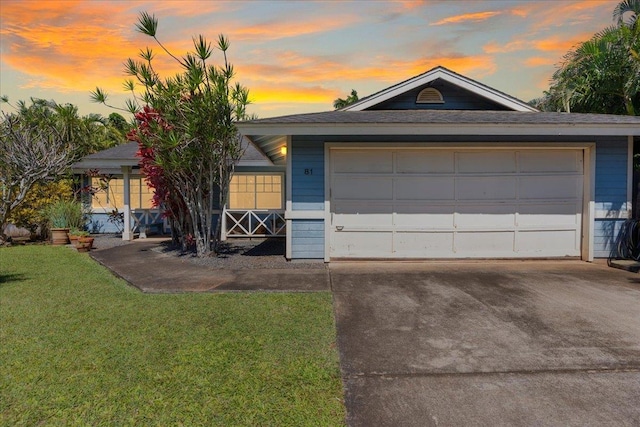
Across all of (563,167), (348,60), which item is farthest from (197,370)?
(348,60)

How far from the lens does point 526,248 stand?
8.12 meters

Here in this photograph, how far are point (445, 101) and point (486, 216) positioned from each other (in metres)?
3.35

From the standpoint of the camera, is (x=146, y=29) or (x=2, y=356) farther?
(x=146, y=29)

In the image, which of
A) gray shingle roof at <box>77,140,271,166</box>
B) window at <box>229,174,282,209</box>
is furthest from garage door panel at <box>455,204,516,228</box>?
window at <box>229,174,282,209</box>

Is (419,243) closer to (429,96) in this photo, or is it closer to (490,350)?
(429,96)

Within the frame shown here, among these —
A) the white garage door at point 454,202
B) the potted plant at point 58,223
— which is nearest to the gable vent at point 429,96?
the white garage door at point 454,202

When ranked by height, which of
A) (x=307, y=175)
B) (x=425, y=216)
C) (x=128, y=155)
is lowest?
(x=425, y=216)

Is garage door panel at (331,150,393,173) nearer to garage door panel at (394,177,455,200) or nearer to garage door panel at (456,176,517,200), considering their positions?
garage door panel at (394,177,455,200)

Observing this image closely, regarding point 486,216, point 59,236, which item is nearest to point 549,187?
point 486,216

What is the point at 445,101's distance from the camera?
9.57 meters

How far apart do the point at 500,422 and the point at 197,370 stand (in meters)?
2.37

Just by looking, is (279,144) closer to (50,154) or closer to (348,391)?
(50,154)

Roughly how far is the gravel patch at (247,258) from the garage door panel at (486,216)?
3.23m

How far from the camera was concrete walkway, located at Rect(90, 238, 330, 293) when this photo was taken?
5949 millimetres
